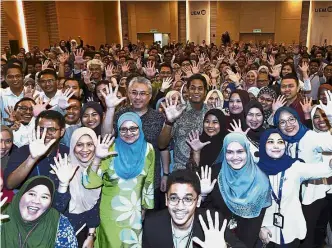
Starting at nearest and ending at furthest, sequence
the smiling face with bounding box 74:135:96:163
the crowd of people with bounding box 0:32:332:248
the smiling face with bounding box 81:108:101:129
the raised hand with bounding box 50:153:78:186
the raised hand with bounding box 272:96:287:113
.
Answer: the crowd of people with bounding box 0:32:332:248 < the raised hand with bounding box 50:153:78:186 < the smiling face with bounding box 74:135:96:163 < the smiling face with bounding box 81:108:101:129 < the raised hand with bounding box 272:96:287:113

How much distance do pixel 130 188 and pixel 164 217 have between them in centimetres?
55

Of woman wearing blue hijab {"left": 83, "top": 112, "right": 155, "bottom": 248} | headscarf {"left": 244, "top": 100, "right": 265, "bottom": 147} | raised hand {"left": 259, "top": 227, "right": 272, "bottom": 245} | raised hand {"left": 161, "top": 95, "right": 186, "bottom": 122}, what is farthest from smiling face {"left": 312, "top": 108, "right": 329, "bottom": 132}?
woman wearing blue hijab {"left": 83, "top": 112, "right": 155, "bottom": 248}

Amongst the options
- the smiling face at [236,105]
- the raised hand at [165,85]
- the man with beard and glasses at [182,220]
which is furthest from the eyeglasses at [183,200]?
the raised hand at [165,85]

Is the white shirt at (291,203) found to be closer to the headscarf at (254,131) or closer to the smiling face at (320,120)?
the headscarf at (254,131)

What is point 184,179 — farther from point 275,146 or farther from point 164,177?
point 164,177

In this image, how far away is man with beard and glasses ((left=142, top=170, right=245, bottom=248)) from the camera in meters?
2.09

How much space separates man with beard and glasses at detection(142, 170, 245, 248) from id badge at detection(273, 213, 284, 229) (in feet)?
2.08

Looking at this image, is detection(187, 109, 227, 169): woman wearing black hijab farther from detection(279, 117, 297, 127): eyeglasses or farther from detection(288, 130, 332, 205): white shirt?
detection(288, 130, 332, 205): white shirt

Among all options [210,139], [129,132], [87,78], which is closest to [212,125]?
[210,139]

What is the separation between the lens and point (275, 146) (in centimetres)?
263

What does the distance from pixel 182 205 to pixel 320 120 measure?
6.19 feet

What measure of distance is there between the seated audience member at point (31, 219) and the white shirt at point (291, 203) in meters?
1.64

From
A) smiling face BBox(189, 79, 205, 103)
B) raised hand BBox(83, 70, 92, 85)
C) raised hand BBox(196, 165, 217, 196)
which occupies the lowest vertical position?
raised hand BBox(196, 165, 217, 196)

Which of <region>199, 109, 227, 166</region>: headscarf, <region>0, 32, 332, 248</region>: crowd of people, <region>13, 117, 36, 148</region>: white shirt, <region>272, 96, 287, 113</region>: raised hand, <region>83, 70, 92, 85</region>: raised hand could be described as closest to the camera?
<region>0, 32, 332, 248</region>: crowd of people
